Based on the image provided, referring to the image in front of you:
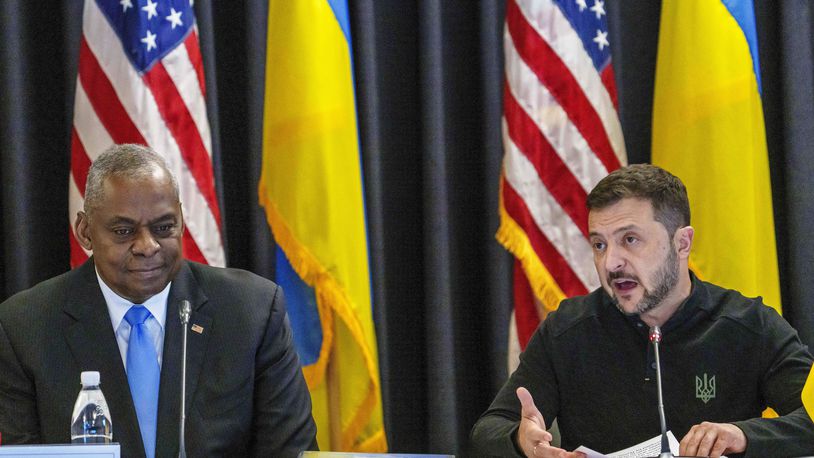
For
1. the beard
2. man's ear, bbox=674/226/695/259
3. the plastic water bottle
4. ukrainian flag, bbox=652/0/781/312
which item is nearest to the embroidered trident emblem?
the beard

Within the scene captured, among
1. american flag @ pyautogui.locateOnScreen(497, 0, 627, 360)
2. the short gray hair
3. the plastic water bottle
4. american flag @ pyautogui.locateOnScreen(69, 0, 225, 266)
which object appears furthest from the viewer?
american flag @ pyautogui.locateOnScreen(497, 0, 627, 360)

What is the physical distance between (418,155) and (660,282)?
5.35 feet

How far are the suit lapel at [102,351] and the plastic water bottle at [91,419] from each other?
0.05 meters

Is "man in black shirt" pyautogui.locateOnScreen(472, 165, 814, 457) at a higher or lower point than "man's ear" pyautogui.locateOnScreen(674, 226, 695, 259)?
lower

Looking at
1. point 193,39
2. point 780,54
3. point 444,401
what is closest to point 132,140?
point 193,39

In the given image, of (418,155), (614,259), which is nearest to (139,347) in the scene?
(614,259)

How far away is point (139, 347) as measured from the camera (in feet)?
9.82

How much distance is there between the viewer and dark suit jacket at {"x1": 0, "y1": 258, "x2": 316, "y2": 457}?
2904mm

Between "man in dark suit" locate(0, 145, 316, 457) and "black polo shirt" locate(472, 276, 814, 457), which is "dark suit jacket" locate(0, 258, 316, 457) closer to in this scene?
"man in dark suit" locate(0, 145, 316, 457)

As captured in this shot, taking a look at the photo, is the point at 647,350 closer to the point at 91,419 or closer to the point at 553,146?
the point at 553,146

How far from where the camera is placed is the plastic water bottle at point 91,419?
106 inches

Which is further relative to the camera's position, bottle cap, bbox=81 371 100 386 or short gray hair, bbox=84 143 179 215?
short gray hair, bbox=84 143 179 215

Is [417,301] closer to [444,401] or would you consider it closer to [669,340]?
[444,401]

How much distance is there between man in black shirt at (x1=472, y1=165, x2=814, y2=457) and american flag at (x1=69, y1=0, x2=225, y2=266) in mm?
1420
